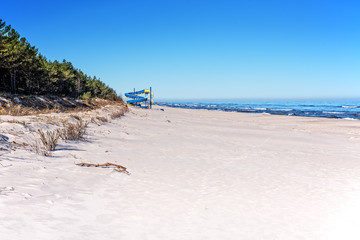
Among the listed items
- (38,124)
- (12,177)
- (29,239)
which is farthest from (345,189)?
(38,124)

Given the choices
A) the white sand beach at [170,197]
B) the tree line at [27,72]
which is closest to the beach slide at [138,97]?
the tree line at [27,72]

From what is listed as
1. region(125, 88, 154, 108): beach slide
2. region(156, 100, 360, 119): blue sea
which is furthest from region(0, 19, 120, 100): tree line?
region(156, 100, 360, 119): blue sea

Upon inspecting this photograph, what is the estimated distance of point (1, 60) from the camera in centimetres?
2816

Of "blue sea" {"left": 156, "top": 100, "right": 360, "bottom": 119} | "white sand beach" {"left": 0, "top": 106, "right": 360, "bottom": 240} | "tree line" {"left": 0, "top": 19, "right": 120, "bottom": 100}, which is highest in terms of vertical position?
"tree line" {"left": 0, "top": 19, "right": 120, "bottom": 100}

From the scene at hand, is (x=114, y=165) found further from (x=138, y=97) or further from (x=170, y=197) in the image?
(x=138, y=97)

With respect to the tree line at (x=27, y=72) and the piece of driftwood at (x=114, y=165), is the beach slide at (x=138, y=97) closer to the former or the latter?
the tree line at (x=27, y=72)

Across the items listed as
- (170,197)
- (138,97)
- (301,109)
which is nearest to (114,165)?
(170,197)

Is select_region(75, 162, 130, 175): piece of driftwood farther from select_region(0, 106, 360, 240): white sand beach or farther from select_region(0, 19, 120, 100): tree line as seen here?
select_region(0, 19, 120, 100): tree line

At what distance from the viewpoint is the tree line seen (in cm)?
2908

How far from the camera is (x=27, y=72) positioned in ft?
125

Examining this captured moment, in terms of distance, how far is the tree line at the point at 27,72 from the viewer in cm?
2908

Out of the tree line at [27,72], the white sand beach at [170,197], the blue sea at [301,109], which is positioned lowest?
the white sand beach at [170,197]

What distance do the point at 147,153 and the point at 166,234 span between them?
3.73 metres

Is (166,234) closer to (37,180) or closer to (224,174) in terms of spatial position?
(37,180)
